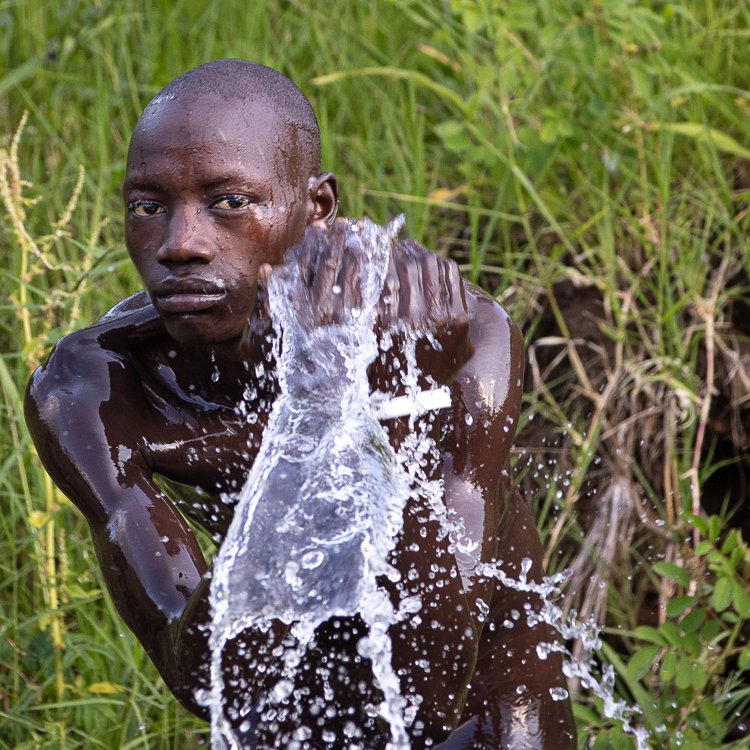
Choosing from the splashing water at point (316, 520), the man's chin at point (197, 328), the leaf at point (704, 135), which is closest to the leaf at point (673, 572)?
the splashing water at point (316, 520)

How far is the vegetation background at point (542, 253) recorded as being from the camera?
2.84 metres

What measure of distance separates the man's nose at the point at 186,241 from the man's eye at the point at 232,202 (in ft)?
0.11

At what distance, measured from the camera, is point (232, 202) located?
1839 millimetres

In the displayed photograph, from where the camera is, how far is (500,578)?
204 centimetres

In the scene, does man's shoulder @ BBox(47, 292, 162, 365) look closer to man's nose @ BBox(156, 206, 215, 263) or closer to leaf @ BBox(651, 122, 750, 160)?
man's nose @ BBox(156, 206, 215, 263)

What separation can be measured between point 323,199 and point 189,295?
304 millimetres

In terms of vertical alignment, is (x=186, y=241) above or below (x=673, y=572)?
above

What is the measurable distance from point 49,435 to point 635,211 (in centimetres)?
212

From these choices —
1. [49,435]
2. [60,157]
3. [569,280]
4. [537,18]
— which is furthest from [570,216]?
[49,435]

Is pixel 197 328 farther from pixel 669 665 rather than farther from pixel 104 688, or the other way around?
pixel 669 665

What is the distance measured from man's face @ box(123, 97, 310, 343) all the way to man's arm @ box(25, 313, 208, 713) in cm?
21

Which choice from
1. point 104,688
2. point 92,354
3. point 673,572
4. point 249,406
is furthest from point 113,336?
point 673,572

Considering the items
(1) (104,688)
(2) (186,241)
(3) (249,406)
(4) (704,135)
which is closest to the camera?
(2) (186,241)

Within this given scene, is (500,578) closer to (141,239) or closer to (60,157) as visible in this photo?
(141,239)
